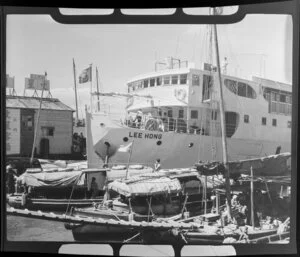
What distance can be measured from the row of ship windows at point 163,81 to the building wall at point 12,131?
55 centimetres

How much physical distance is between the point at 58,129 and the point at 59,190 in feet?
0.97

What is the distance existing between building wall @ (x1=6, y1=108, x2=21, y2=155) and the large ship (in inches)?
12.9

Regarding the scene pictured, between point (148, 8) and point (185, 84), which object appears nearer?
point (148, 8)

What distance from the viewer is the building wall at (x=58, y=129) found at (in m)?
1.88

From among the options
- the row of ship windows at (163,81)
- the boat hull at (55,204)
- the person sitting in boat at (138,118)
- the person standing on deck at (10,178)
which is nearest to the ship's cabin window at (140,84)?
the row of ship windows at (163,81)

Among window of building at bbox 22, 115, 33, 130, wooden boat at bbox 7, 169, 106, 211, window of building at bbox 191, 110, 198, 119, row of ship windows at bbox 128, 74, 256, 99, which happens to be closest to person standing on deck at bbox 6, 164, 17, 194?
wooden boat at bbox 7, 169, 106, 211

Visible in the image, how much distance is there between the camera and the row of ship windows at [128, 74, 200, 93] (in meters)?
1.87

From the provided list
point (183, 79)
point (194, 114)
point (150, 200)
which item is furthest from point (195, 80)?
point (150, 200)

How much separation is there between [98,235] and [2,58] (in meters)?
0.95

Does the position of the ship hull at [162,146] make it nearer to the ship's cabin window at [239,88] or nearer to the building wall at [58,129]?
the building wall at [58,129]

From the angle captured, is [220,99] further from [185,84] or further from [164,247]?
[164,247]

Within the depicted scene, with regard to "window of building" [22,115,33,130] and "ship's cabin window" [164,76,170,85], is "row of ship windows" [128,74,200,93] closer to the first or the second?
"ship's cabin window" [164,76,170,85]

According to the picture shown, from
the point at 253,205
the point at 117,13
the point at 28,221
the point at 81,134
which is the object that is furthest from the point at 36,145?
the point at 253,205

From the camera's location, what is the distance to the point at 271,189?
1.93 metres
